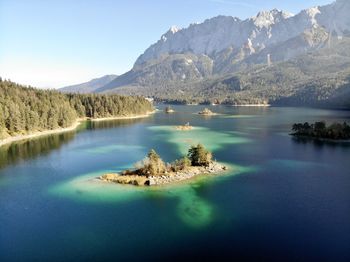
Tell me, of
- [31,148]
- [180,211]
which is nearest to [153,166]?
[180,211]

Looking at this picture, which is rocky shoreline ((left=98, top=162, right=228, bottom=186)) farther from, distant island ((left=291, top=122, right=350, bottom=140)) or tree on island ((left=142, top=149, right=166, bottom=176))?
distant island ((left=291, top=122, right=350, bottom=140))

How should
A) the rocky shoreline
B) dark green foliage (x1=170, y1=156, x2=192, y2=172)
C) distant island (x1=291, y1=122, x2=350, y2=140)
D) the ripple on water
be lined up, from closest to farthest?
the ripple on water < the rocky shoreline < dark green foliage (x1=170, y1=156, x2=192, y2=172) < distant island (x1=291, y1=122, x2=350, y2=140)

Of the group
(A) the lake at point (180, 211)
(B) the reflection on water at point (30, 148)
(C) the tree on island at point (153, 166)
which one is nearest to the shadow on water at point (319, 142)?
(A) the lake at point (180, 211)

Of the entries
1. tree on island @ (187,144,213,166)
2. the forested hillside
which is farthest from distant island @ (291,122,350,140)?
the forested hillside

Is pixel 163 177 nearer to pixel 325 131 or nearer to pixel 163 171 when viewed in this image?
pixel 163 171

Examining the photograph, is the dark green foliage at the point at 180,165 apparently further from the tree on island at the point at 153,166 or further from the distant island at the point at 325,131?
the distant island at the point at 325,131

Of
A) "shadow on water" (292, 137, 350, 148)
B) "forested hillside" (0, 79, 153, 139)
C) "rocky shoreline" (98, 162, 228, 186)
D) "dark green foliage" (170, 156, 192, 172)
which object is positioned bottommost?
"shadow on water" (292, 137, 350, 148)

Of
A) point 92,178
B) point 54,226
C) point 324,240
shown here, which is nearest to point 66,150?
point 92,178
